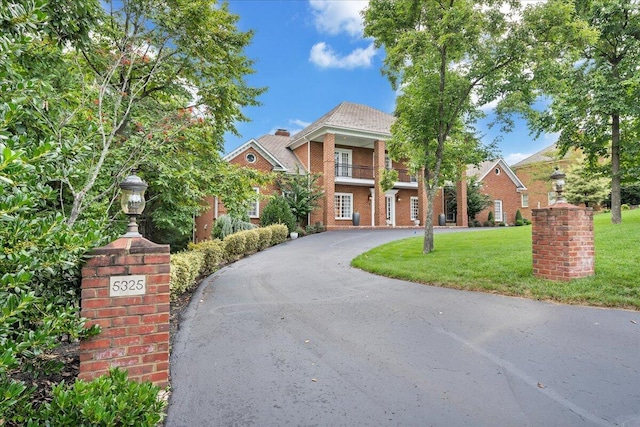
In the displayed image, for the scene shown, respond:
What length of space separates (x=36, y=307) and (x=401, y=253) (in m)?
9.61

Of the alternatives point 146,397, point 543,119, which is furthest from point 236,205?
point 543,119

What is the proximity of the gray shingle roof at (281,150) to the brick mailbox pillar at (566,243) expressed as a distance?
16.2 m

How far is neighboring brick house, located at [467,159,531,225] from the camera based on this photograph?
27848mm

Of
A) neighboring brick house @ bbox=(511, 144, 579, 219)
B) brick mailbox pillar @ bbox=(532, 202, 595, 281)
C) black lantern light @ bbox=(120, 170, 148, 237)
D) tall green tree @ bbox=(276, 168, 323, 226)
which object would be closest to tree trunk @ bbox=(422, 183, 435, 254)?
brick mailbox pillar @ bbox=(532, 202, 595, 281)

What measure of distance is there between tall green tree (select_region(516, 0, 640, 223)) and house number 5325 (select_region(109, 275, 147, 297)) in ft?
37.8

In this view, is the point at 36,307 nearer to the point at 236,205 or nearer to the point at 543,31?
the point at 236,205

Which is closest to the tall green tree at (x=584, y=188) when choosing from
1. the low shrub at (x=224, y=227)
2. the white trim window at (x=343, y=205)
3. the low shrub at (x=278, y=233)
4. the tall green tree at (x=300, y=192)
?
the white trim window at (x=343, y=205)

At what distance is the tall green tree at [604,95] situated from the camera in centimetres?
1102

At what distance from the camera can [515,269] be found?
6934 mm

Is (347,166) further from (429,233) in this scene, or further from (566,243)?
(566,243)

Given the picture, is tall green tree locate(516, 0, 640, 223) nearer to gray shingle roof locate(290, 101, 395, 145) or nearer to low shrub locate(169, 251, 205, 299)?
gray shingle roof locate(290, 101, 395, 145)

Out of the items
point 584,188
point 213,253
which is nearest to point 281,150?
point 213,253

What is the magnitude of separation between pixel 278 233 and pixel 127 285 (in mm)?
12548

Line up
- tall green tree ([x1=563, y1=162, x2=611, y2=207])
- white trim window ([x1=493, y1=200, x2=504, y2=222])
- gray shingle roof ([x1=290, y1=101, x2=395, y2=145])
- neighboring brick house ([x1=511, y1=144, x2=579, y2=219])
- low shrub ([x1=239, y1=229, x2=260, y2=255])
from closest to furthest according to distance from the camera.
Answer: low shrub ([x1=239, y1=229, x2=260, y2=255]) → gray shingle roof ([x1=290, y1=101, x2=395, y2=145]) → tall green tree ([x1=563, y1=162, x2=611, y2=207]) → white trim window ([x1=493, y1=200, x2=504, y2=222]) → neighboring brick house ([x1=511, y1=144, x2=579, y2=219])
